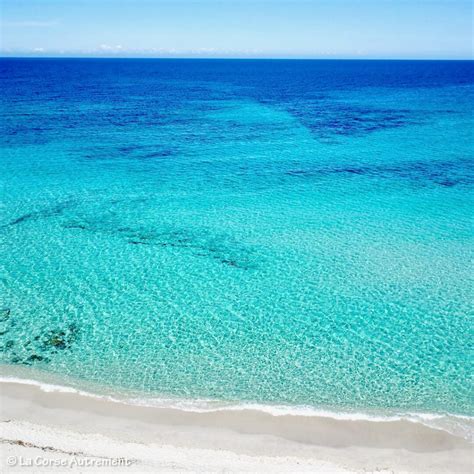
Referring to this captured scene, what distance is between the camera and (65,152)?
36.1m

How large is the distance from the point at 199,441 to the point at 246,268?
9067 millimetres

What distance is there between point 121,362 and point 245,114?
158ft

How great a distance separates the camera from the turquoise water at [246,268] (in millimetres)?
13047

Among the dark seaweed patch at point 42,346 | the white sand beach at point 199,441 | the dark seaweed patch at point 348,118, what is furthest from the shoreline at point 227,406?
the dark seaweed patch at point 348,118

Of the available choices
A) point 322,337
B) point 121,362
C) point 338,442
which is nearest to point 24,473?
point 121,362

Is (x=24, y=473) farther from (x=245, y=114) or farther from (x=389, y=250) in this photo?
(x=245, y=114)

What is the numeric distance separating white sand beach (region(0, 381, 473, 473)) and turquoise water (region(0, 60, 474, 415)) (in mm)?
859

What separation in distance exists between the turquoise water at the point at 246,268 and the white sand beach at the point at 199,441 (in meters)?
0.86

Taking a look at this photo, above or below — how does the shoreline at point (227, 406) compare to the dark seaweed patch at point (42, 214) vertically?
below

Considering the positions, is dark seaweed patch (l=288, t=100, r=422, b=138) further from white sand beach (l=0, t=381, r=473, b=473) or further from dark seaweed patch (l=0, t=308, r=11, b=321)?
white sand beach (l=0, t=381, r=473, b=473)

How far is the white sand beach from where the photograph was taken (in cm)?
973

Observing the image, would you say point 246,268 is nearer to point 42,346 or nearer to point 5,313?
point 42,346

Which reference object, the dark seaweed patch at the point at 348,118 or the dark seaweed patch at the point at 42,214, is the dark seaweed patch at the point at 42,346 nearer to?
the dark seaweed patch at the point at 42,214

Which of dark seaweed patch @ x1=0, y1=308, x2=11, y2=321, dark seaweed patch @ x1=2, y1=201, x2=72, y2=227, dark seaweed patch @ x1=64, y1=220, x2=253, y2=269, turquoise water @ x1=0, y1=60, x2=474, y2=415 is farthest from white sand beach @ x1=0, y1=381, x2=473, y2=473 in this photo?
dark seaweed patch @ x1=2, y1=201, x2=72, y2=227
